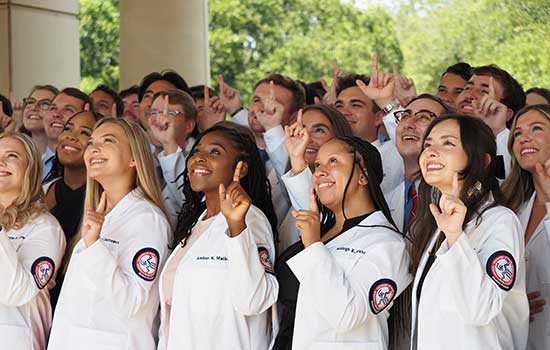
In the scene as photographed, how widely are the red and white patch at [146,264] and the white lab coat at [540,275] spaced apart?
179cm

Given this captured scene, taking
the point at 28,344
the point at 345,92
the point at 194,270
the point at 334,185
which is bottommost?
the point at 28,344

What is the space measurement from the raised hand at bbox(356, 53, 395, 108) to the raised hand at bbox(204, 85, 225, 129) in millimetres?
1454

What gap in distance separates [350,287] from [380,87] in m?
1.93

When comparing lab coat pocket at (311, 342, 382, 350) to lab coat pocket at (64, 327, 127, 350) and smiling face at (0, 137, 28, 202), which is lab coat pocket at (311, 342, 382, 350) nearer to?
lab coat pocket at (64, 327, 127, 350)

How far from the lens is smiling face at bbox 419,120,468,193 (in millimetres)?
5059

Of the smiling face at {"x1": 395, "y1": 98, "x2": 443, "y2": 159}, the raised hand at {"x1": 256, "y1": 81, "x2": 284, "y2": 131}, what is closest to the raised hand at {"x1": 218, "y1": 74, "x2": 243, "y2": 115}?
the raised hand at {"x1": 256, "y1": 81, "x2": 284, "y2": 131}

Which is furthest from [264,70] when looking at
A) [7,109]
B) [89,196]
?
[89,196]

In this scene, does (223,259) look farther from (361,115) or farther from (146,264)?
(361,115)

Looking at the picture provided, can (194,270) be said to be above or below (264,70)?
below

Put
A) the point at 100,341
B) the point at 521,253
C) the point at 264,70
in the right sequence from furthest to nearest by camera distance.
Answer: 1. the point at 264,70
2. the point at 100,341
3. the point at 521,253

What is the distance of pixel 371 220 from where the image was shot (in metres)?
5.27

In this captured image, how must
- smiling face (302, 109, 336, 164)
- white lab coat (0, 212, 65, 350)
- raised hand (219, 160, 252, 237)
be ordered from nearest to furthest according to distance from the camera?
raised hand (219, 160, 252, 237) < white lab coat (0, 212, 65, 350) < smiling face (302, 109, 336, 164)

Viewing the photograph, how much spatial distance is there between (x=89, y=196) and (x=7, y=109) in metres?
2.92

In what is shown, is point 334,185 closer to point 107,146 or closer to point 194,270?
point 194,270
